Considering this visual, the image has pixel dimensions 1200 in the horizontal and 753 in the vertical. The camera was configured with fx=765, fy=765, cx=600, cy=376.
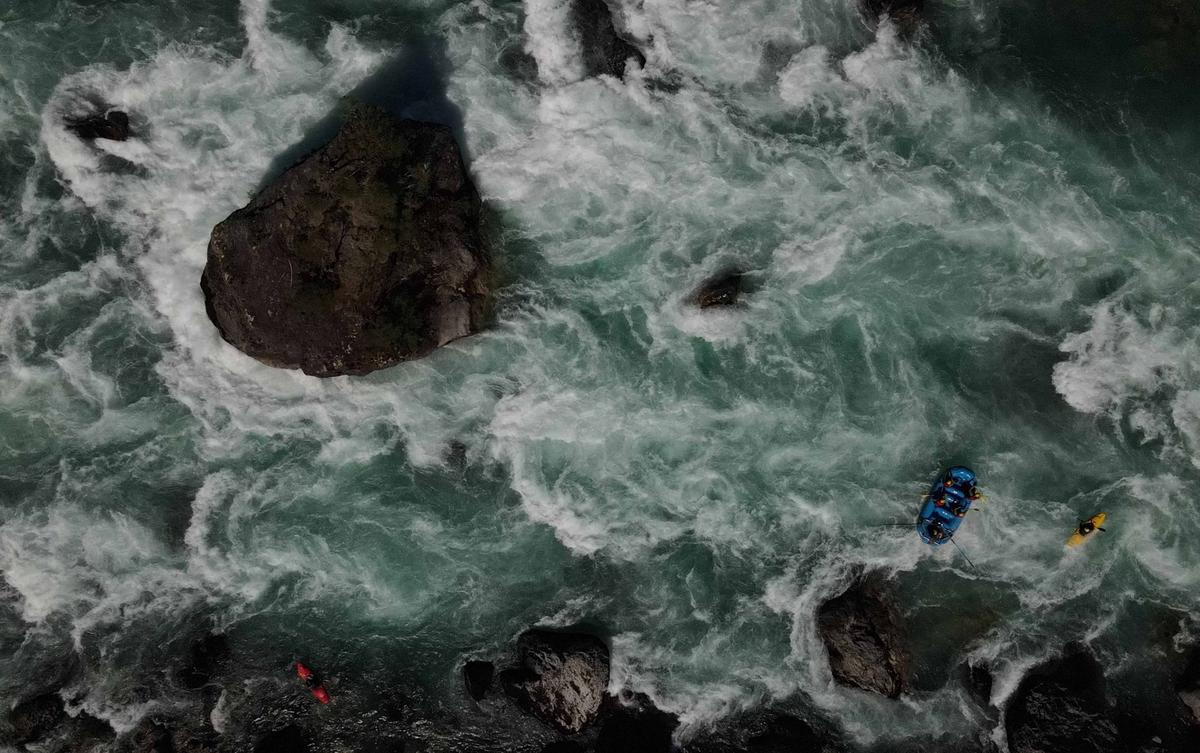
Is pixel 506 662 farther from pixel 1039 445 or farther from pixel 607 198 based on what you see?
pixel 1039 445

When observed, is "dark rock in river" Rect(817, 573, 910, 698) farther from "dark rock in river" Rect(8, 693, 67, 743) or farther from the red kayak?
"dark rock in river" Rect(8, 693, 67, 743)

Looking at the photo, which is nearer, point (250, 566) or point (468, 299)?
point (468, 299)

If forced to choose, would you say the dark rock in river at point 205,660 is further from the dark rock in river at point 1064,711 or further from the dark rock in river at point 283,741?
the dark rock in river at point 1064,711

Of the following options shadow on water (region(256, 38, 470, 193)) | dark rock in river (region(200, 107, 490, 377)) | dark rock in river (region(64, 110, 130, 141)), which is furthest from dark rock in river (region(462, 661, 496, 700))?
dark rock in river (region(64, 110, 130, 141))

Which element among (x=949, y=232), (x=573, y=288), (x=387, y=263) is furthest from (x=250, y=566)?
(x=949, y=232)

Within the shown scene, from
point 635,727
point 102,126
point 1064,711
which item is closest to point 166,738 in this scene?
point 635,727

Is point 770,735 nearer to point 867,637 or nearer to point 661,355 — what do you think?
point 867,637

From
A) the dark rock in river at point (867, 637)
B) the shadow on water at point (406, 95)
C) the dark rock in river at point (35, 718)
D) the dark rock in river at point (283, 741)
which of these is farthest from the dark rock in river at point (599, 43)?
the dark rock in river at point (35, 718)
